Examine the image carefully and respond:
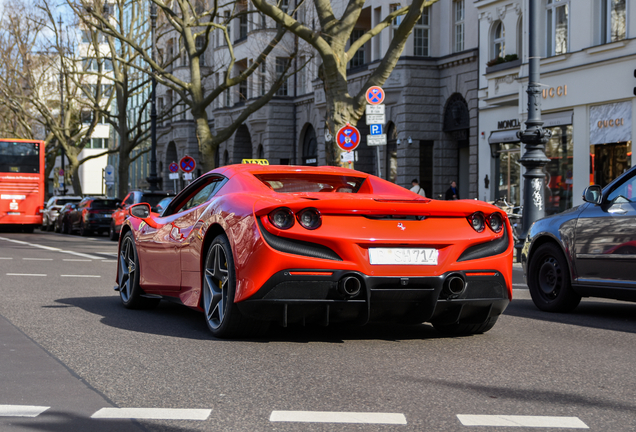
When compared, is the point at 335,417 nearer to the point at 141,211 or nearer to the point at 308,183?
the point at 308,183

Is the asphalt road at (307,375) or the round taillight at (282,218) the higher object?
the round taillight at (282,218)

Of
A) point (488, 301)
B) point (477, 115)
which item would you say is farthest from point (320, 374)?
point (477, 115)

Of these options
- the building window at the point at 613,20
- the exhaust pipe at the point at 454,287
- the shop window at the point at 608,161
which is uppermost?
the building window at the point at 613,20

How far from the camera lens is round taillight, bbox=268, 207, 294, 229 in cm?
622

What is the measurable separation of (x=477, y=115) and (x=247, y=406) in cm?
2683

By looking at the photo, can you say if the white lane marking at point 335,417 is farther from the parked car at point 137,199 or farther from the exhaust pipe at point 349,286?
the parked car at point 137,199

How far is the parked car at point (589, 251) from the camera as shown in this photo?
8.52m

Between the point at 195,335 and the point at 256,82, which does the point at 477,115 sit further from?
the point at 195,335

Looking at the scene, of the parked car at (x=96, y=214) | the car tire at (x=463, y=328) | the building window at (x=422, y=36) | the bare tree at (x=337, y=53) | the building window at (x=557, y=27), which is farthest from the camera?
the building window at (x=422, y=36)

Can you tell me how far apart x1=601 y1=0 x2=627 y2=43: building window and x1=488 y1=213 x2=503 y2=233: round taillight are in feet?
58.7

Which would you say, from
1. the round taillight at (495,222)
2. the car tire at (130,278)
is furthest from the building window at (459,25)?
the round taillight at (495,222)

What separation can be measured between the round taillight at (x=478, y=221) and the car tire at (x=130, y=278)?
10.8 feet

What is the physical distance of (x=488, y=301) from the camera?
664 cm

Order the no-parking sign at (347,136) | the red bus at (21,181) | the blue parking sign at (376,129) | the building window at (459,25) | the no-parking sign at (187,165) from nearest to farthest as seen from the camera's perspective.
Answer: the blue parking sign at (376,129) < the no-parking sign at (347,136) < the building window at (459,25) < the red bus at (21,181) < the no-parking sign at (187,165)
